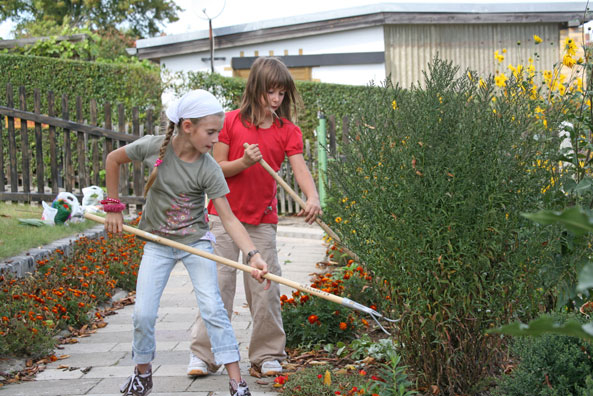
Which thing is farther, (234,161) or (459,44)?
(459,44)

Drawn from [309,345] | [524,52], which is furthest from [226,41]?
[309,345]

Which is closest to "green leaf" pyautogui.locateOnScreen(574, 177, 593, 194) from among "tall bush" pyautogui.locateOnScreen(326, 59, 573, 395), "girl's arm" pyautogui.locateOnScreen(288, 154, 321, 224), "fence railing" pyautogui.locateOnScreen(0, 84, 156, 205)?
"tall bush" pyautogui.locateOnScreen(326, 59, 573, 395)

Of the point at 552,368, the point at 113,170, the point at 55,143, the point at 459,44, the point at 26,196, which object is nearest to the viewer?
the point at 552,368

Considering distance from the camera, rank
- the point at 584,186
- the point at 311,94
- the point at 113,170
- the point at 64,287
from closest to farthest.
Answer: the point at 584,186
the point at 113,170
the point at 64,287
the point at 311,94

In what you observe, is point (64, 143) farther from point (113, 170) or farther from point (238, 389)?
point (238, 389)

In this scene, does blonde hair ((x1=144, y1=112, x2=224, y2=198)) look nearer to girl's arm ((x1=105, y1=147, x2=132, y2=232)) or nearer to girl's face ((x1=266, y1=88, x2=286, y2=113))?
girl's arm ((x1=105, y1=147, x2=132, y2=232))

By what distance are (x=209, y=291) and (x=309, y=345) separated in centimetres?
98

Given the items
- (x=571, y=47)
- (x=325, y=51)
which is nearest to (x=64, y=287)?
(x=571, y=47)

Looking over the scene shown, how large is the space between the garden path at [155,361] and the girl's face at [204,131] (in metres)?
1.24

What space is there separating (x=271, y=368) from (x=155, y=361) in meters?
0.82

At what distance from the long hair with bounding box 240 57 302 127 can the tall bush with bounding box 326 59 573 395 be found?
2.87 feet

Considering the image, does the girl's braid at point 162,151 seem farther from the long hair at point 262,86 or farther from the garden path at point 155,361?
the garden path at point 155,361

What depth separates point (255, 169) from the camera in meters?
4.11

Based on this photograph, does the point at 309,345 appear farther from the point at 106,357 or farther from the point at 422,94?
the point at 422,94
